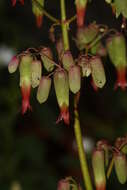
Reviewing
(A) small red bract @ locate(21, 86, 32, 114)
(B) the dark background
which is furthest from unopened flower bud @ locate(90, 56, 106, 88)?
(B) the dark background

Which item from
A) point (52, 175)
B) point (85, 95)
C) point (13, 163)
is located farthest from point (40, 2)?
point (85, 95)

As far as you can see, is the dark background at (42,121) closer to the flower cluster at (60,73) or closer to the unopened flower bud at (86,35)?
the unopened flower bud at (86,35)

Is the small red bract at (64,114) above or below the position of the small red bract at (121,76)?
below

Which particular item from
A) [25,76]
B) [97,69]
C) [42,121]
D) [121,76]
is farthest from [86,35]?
[42,121]

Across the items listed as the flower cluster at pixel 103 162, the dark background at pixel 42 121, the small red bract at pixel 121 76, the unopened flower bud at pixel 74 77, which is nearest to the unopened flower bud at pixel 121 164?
the flower cluster at pixel 103 162

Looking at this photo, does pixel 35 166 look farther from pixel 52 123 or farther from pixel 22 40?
pixel 22 40

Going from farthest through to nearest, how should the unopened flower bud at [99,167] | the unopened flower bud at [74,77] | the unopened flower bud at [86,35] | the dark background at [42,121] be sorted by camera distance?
the dark background at [42,121]
the unopened flower bud at [86,35]
the unopened flower bud at [99,167]
the unopened flower bud at [74,77]
